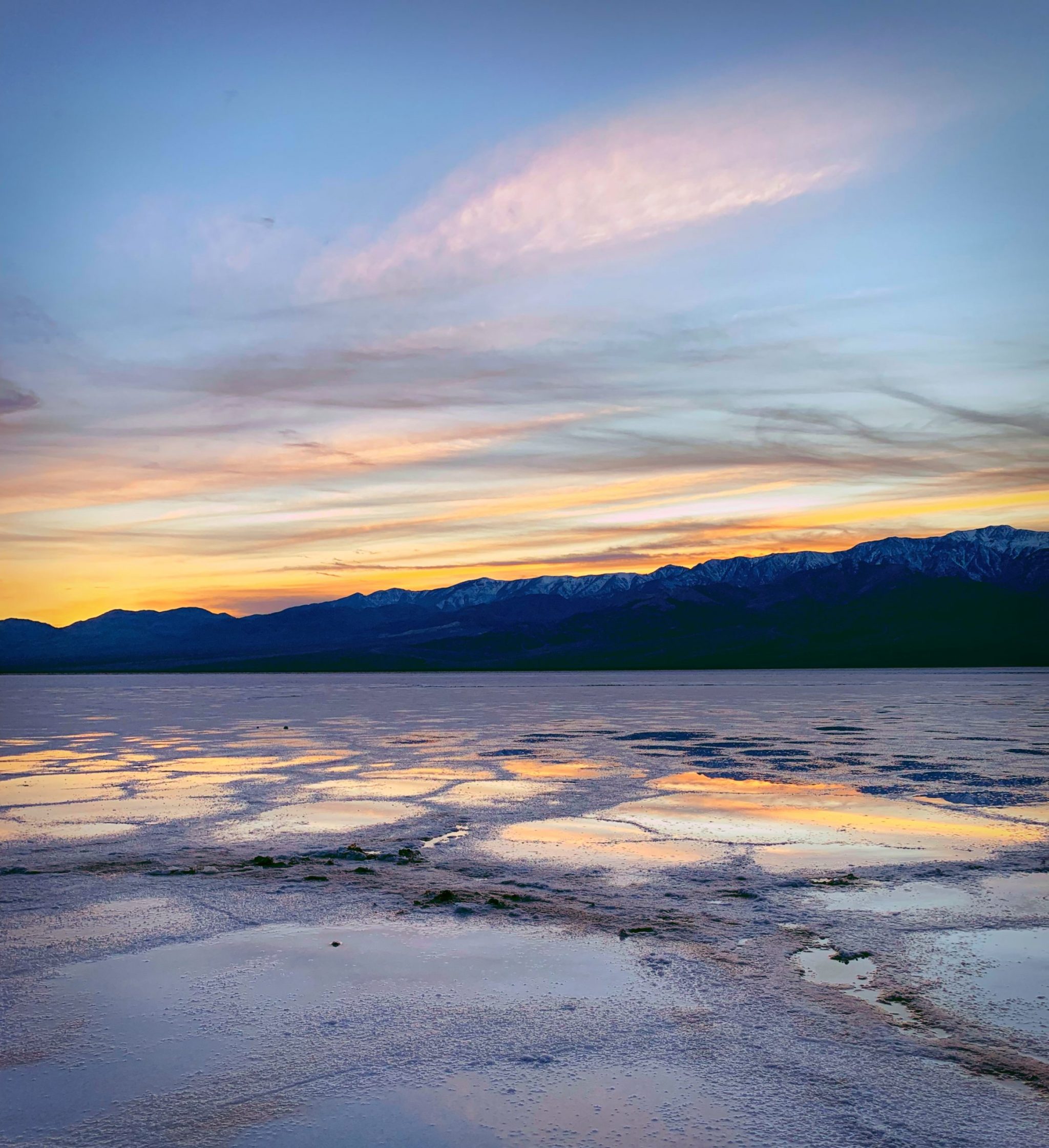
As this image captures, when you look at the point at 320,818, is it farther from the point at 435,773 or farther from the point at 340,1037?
the point at 340,1037

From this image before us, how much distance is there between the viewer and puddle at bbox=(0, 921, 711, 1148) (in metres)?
4.81

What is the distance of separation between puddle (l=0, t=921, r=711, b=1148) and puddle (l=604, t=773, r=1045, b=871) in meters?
4.27

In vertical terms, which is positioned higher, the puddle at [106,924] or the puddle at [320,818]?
the puddle at [106,924]

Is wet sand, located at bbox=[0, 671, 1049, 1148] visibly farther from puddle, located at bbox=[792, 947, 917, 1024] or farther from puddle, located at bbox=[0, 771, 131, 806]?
puddle, located at bbox=[0, 771, 131, 806]

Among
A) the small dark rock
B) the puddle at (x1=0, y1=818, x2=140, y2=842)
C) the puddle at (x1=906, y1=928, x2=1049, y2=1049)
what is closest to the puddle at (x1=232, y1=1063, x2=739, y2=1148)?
the puddle at (x1=906, y1=928, x2=1049, y2=1049)

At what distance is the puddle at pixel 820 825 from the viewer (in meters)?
10.8

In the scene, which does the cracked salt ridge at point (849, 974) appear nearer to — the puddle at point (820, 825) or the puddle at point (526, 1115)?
the puddle at point (526, 1115)

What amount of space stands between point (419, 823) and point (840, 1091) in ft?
28.7

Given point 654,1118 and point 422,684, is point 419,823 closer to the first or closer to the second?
point 654,1118

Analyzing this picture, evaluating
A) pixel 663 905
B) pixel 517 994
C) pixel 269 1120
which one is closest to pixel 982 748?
pixel 663 905

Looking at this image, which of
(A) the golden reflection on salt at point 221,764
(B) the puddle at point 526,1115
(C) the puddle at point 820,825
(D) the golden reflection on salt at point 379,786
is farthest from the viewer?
(A) the golden reflection on salt at point 221,764

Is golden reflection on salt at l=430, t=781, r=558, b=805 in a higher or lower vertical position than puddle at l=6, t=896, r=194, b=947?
lower

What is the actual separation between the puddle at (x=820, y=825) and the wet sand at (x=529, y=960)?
8cm

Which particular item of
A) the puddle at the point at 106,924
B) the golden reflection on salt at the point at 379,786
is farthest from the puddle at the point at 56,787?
the puddle at the point at 106,924
